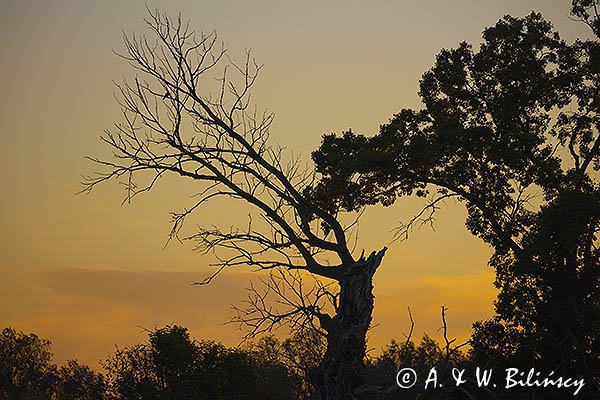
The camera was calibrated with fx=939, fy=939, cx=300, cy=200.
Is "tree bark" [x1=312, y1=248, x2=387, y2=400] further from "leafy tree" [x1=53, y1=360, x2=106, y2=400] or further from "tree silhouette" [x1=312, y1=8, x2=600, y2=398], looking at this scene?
"leafy tree" [x1=53, y1=360, x2=106, y2=400]

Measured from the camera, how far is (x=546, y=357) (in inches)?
906

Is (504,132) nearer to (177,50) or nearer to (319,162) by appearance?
(319,162)

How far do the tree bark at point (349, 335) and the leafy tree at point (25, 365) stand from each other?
98.7ft

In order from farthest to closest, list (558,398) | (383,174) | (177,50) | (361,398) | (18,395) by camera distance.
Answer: (18,395) < (383,174) < (558,398) < (177,50) < (361,398)

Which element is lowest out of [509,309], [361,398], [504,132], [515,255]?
[361,398]

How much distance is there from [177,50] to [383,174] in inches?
416

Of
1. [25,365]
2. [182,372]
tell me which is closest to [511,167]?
[182,372]

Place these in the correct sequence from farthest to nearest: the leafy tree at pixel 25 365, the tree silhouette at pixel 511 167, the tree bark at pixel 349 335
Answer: the leafy tree at pixel 25 365
the tree silhouette at pixel 511 167
the tree bark at pixel 349 335

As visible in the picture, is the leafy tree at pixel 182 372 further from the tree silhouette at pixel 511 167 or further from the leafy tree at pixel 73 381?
the leafy tree at pixel 73 381

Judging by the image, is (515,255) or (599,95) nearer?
(515,255)

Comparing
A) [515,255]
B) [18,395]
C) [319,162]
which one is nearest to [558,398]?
[515,255]

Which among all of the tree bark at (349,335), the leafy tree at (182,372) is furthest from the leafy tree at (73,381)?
the tree bark at (349,335)

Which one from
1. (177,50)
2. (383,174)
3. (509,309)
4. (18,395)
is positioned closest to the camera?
(177,50)

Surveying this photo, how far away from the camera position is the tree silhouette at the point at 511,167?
906 inches
